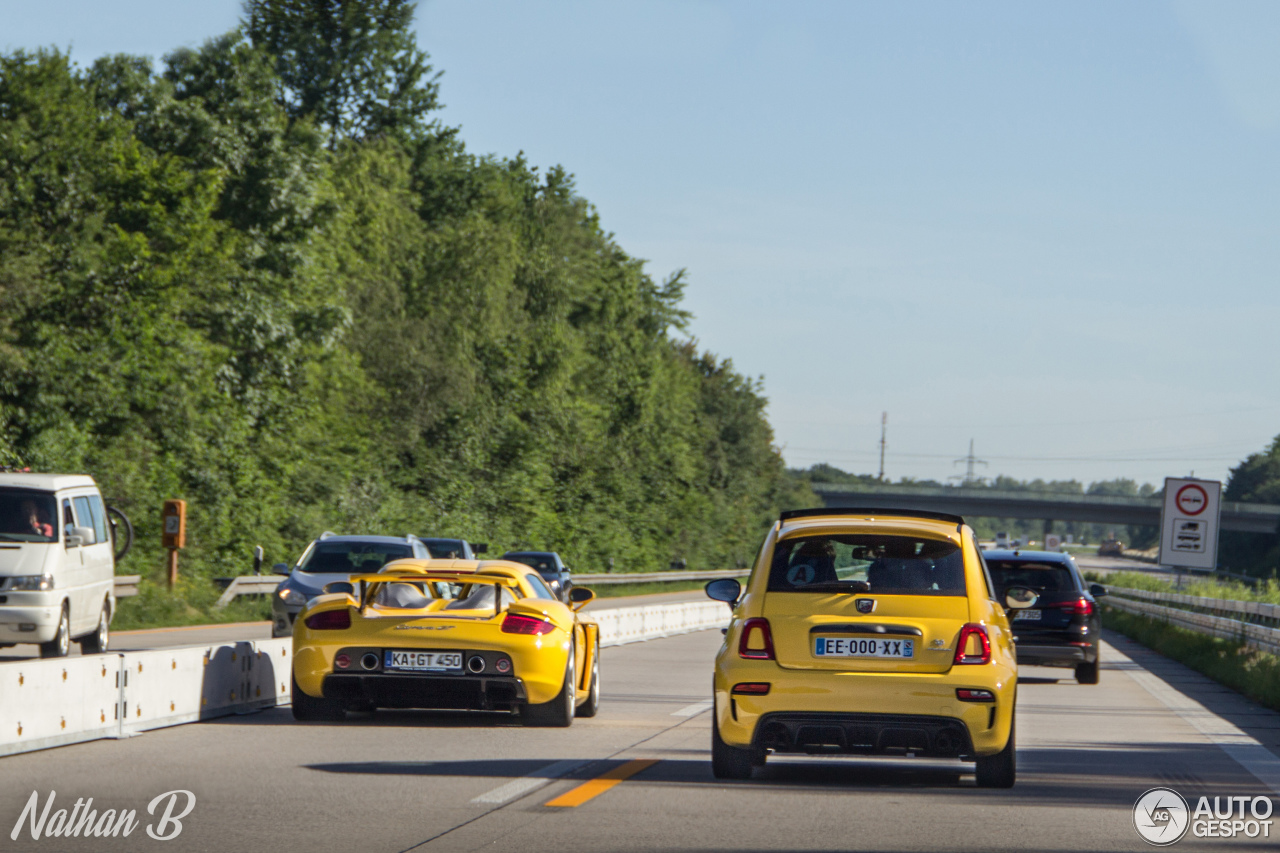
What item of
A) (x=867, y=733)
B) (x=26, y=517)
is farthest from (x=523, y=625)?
(x=26, y=517)

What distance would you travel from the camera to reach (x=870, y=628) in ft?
30.5

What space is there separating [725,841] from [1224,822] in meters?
2.81

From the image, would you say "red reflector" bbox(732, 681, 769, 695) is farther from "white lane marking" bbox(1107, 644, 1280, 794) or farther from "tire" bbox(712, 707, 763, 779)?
"white lane marking" bbox(1107, 644, 1280, 794)

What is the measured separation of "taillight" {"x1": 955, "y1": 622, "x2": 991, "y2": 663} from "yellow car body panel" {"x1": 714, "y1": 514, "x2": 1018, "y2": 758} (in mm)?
34

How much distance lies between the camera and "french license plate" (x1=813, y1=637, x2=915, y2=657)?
9250mm

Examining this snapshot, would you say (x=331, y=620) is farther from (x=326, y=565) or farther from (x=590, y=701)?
(x=326, y=565)

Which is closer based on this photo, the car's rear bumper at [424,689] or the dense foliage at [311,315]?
the car's rear bumper at [424,689]

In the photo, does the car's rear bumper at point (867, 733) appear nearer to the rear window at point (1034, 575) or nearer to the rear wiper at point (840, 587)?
the rear wiper at point (840, 587)

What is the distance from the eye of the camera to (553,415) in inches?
2635

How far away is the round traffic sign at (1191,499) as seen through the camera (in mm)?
32438

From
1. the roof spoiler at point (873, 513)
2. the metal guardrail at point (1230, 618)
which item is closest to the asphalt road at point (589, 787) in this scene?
the roof spoiler at point (873, 513)

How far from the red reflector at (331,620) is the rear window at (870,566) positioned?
4066 mm

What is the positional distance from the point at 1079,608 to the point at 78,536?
1119 cm

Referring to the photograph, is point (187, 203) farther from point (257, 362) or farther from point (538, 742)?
point (538, 742)
